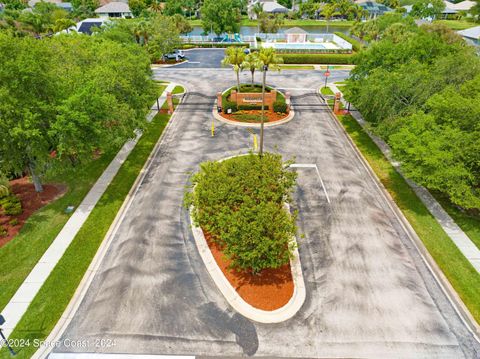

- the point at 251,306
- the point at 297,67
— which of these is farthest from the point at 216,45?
the point at 251,306

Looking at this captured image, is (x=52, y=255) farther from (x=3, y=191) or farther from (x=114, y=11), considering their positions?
(x=114, y=11)

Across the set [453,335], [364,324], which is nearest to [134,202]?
[364,324]

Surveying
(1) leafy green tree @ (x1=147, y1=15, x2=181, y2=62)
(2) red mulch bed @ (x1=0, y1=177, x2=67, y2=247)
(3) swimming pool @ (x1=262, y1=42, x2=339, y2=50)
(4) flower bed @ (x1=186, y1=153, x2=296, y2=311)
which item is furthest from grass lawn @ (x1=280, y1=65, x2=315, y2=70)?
(2) red mulch bed @ (x1=0, y1=177, x2=67, y2=247)

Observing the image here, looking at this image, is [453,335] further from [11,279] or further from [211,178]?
[11,279]

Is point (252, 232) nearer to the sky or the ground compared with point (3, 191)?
nearer to the sky

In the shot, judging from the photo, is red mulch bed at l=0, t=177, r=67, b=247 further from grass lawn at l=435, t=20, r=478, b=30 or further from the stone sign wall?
grass lawn at l=435, t=20, r=478, b=30
